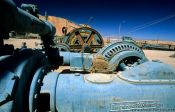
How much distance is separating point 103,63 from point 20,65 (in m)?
3.89

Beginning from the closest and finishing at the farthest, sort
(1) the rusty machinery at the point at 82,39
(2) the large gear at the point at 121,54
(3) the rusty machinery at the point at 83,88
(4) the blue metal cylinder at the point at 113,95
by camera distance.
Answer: (3) the rusty machinery at the point at 83,88 → (4) the blue metal cylinder at the point at 113,95 → (2) the large gear at the point at 121,54 → (1) the rusty machinery at the point at 82,39

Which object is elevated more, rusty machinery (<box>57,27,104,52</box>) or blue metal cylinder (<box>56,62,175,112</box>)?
rusty machinery (<box>57,27,104,52</box>)

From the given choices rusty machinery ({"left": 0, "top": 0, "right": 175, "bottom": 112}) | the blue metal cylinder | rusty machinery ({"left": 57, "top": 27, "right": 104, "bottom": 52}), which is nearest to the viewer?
rusty machinery ({"left": 0, "top": 0, "right": 175, "bottom": 112})

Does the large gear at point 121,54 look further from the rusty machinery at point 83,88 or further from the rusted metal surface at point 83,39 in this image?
the rusted metal surface at point 83,39

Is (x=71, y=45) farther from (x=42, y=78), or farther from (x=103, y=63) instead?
(x=42, y=78)

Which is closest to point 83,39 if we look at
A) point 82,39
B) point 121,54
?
point 82,39

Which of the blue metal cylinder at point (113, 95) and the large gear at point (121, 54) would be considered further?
the large gear at point (121, 54)

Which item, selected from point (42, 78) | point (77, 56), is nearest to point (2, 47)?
point (42, 78)

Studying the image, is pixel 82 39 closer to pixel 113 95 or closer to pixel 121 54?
pixel 121 54

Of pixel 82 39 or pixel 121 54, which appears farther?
pixel 82 39

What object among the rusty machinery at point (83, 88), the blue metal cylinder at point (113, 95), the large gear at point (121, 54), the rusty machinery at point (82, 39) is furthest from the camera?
the rusty machinery at point (82, 39)

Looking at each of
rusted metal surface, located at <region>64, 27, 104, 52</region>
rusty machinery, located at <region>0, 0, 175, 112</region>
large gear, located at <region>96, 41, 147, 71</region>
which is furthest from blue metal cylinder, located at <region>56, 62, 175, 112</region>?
rusted metal surface, located at <region>64, 27, 104, 52</region>

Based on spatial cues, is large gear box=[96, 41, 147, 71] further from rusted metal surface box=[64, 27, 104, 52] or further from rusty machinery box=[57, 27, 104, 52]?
rusted metal surface box=[64, 27, 104, 52]

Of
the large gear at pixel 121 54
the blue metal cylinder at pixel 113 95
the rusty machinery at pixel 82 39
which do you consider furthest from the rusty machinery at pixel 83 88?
the rusty machinery at pixel 82 39
